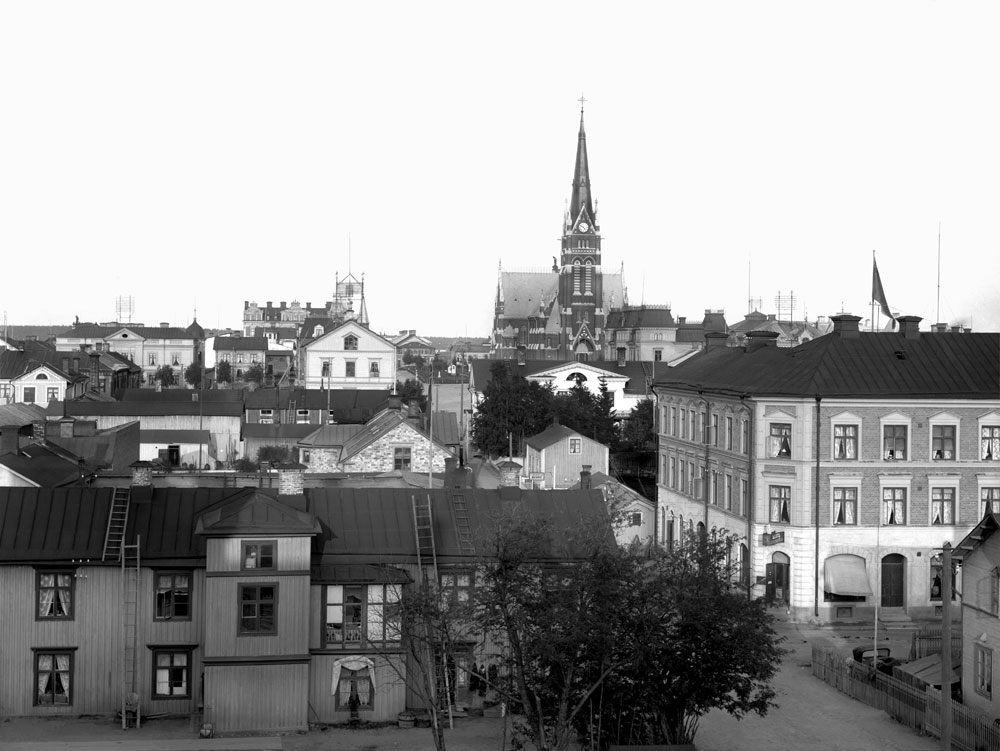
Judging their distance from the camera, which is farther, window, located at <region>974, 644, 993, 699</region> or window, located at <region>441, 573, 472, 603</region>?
window, located at <region>441, 573, 472, 603</region>

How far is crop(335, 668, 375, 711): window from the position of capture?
93.2 ft

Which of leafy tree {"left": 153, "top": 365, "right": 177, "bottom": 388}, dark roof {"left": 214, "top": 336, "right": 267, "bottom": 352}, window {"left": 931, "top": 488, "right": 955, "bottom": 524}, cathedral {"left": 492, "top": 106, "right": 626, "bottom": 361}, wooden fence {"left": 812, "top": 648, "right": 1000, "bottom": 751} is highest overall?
cathedral {"left": 492, "top": 106, "right": 626, "bottom": 361}

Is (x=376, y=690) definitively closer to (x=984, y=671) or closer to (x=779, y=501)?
(x=984, y=671)

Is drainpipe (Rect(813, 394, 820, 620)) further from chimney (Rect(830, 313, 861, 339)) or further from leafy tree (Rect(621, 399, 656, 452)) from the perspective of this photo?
leafy tree (Rect(621, 399, 656, 452))

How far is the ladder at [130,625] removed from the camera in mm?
28109

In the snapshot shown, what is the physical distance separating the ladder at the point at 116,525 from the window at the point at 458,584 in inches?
290

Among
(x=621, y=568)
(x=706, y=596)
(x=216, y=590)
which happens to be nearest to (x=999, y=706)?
(x=706, y=596)

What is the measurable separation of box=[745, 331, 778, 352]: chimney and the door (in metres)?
12.1

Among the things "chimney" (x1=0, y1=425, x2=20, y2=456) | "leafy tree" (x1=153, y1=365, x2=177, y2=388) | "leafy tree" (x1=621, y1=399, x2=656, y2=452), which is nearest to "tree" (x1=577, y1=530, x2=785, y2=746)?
"chimney" (x1=0, y1=425, x2=20, y2=456)

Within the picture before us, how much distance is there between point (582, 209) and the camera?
167 metres

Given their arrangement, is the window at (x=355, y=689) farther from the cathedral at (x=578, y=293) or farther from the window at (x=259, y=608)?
the cathedral at (x=578, y=293)

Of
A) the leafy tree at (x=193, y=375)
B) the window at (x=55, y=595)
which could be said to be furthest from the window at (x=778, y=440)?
the leafy tree at (x=193, y=375)

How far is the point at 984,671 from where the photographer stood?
2800 cm

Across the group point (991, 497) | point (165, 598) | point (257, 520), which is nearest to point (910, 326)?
point (991, 497)
